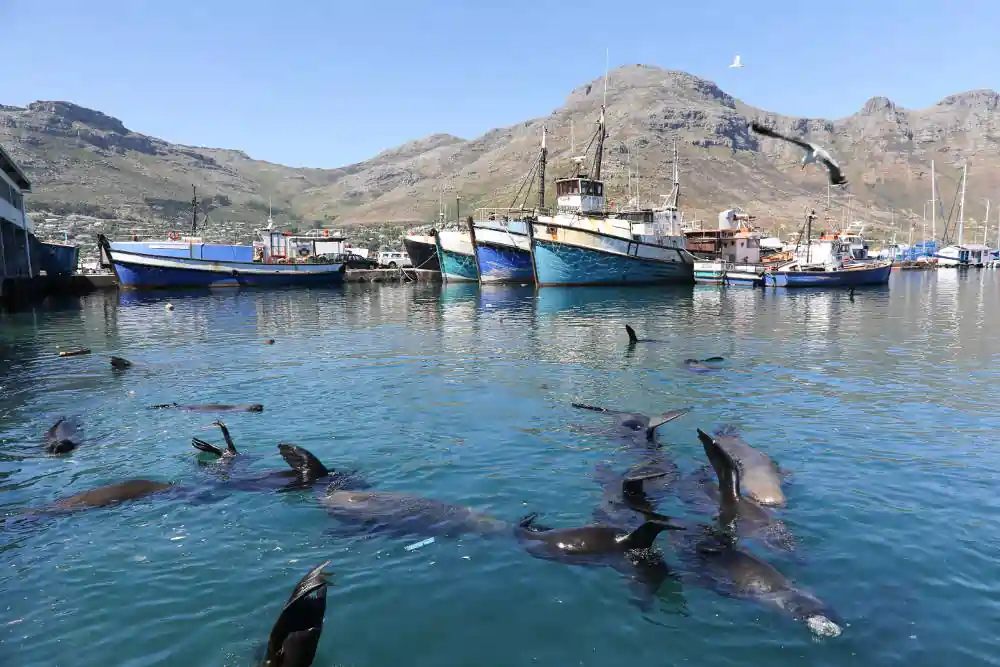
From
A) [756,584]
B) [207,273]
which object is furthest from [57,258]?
[756,584]

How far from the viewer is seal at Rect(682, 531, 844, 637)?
6500 mm

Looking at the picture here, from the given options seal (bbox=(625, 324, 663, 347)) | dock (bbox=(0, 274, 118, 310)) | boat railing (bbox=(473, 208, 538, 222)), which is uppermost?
boat railing (bbox=(473, 208, 538, 222))

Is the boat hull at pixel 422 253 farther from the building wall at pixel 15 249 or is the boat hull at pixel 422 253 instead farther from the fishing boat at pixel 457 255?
the building wall at pixel 15 249

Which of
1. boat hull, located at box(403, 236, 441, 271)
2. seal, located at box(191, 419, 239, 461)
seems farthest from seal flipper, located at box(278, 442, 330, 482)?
boat hull, located at box(403, 236, 441, 271)

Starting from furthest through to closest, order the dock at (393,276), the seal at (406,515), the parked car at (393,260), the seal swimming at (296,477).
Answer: the parked car at (393,260)
the dock at (393,276)
the seal swimming at (296,477)
the seal at (406,515)

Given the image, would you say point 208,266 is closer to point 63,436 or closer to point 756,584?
point 63,436

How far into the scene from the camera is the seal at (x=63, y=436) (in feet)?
39.8

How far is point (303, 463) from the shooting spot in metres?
10.5

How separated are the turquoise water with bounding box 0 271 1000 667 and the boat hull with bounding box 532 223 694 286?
34171 millimetres

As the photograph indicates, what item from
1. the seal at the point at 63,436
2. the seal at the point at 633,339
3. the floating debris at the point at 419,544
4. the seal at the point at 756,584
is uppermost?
the seal at the point at 633,339

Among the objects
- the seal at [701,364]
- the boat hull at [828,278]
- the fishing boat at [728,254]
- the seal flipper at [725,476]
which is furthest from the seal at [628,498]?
the fishing boat at [728,254]

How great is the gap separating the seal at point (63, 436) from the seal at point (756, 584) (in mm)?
11570

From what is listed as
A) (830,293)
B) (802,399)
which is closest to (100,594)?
(802,399)

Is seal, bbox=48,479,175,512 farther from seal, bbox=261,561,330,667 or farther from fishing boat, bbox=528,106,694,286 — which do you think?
fishing boat, bbox=528,106,694,286
